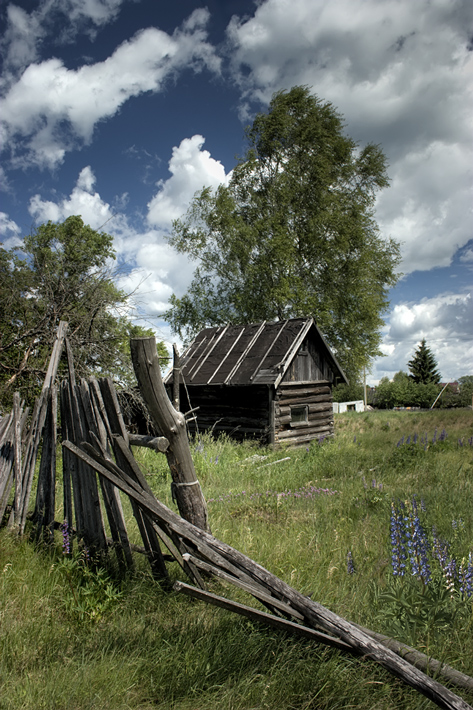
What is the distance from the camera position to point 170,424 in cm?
323

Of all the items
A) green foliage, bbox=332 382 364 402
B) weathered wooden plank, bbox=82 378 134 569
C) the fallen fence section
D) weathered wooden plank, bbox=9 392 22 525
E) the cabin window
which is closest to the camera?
the fallen fence section

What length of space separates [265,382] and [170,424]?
32.0 feet

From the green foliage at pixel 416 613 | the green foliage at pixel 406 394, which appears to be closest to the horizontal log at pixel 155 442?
the green foliage at pixel 416 613

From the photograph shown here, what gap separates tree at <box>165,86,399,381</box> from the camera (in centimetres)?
2145

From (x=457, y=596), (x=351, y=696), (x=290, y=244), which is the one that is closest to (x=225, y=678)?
(x=351, y=696)

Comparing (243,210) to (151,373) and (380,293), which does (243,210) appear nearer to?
(380,293)

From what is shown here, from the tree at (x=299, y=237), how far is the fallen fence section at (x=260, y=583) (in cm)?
1801

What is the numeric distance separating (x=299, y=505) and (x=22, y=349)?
8.29 meters

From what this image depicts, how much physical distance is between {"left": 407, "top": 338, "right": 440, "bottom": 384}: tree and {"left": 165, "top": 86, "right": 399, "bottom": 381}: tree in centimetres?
2970

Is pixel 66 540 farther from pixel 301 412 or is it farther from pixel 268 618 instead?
pixel 301 412

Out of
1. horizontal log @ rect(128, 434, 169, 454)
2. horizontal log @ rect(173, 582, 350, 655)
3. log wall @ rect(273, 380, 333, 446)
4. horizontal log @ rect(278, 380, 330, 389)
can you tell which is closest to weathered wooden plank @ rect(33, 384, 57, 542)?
horizontal log @ rect(128, 434, 169, 454)

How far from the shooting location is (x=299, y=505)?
5.77 metres

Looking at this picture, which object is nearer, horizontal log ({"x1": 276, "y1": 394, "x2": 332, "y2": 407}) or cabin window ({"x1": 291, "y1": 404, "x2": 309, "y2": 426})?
horizontal log ({"x1": 276, "y1": 394, "x2": 332, "y2": 407})

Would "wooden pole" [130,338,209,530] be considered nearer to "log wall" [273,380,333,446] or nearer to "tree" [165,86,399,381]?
"log wall" [273,380,333,446]
